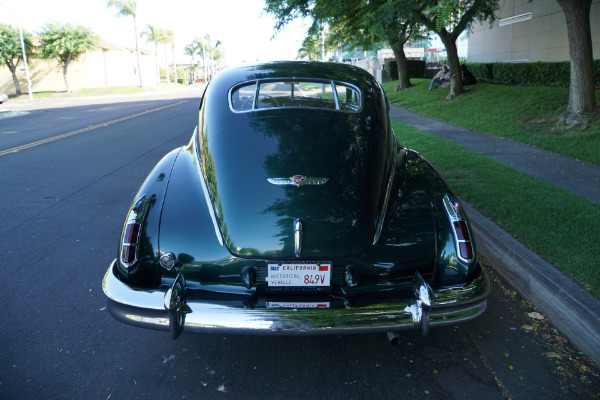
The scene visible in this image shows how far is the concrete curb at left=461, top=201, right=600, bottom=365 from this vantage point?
2838 mm

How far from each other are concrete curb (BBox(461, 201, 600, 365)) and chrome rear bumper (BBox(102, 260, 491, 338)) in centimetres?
85

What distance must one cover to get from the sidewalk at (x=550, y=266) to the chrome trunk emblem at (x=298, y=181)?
187 centimetres

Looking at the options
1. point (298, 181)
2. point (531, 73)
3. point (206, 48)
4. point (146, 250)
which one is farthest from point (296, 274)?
point (206, 48)

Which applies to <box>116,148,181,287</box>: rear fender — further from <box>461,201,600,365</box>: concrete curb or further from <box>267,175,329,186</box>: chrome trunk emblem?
<box>461,201,600,365</box>: concrete curb

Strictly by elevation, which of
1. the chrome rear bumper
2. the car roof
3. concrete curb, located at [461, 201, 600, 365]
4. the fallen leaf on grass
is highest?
the car roof

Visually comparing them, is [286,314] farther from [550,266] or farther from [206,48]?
[206,48]

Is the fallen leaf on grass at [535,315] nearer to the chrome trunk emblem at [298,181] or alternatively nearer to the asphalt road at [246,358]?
the asphalt road at [246,358]

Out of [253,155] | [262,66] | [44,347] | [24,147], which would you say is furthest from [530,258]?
[24,147]

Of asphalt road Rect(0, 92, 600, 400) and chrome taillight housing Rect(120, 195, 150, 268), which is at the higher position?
chrome taillight housing Rect(120, 195, 150, 268)

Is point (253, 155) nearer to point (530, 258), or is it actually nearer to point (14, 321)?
point (14, 321)

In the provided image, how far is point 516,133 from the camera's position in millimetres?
9648

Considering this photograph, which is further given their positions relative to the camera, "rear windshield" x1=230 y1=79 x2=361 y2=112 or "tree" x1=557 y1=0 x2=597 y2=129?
"tree" x1=557 y1=0 x2=597 y2=129

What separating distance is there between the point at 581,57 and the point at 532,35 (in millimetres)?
13027

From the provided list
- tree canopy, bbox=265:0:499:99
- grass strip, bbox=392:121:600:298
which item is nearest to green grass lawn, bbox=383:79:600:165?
tree canopy, bbox=265:0:499:99
